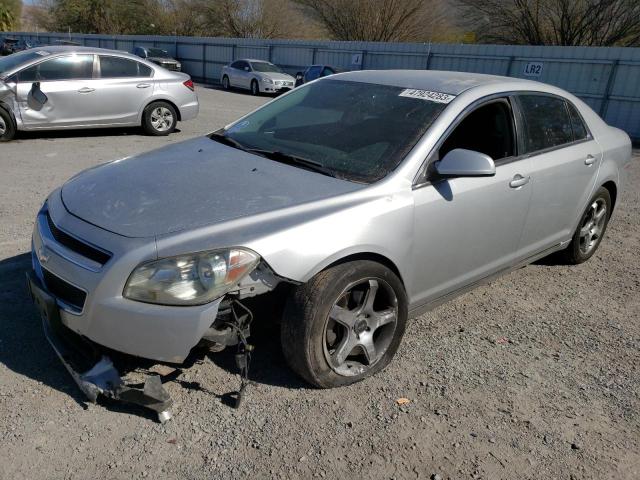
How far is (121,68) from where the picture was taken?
10008 millimetres

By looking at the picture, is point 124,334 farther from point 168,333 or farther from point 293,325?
point 293,325

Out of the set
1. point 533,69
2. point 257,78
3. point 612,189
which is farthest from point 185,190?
point 257,78

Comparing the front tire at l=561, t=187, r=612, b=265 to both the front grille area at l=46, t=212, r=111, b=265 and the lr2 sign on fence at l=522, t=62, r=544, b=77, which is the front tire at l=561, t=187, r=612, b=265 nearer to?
the front grille area at l=46, t=212, r=111, b=265

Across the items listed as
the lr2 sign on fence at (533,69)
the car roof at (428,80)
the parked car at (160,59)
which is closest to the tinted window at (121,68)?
the car roof at (428,80)

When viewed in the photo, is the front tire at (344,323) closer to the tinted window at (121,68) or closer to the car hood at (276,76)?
the tinted window at (121,68)

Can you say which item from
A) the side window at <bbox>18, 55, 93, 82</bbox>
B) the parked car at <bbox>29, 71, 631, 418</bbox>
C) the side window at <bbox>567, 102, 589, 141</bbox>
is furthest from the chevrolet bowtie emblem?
the side window at <bbox>18, 55, 93, 82</bbox>

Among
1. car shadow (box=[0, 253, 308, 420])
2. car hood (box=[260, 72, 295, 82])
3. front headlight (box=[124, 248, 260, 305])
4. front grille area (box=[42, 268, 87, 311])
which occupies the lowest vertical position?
car hood (box=[260, 72, 295, 82])

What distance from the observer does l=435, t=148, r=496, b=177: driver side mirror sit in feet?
10.4

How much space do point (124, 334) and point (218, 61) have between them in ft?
100

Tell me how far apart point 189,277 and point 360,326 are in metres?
1.02

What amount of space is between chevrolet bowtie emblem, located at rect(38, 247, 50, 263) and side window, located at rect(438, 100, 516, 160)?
2.50 metres

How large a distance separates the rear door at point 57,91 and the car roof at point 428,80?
6.72 meters

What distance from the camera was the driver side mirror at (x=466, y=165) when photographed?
10.4ft

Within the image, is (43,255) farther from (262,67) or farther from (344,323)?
(262,67)
